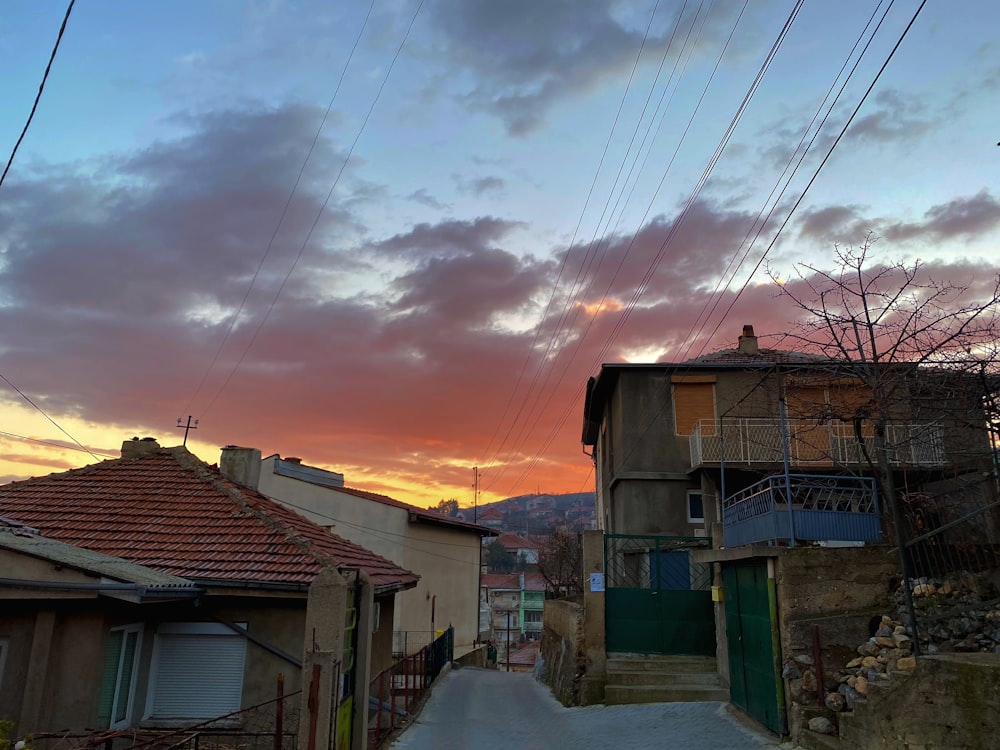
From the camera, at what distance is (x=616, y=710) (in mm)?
14039

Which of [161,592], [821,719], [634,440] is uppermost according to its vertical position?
[634,440]

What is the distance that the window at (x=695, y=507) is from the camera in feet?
73.8

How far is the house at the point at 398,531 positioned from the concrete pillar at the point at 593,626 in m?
16.2

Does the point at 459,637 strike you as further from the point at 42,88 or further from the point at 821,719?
the point at 42,88

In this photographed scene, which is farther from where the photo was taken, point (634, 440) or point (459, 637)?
point (459, 637)

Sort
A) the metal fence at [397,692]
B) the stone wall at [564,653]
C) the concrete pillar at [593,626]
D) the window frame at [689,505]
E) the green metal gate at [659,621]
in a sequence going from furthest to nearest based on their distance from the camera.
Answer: the window frame at [689,505] → the green metal gate at [659,621] → the stone wall at [564,653] → the concrete pillar at [593,626] → the metal fence at [397,692]

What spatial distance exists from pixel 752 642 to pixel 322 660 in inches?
278

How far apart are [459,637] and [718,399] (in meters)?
20.3

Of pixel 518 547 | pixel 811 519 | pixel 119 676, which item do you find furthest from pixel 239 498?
pixel 518 547

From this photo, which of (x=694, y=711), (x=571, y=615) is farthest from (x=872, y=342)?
(x=571, y=615)

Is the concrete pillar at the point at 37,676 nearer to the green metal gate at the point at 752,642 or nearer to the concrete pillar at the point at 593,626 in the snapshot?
the green metal gate at the point at 752,642

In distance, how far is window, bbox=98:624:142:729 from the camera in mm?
8859

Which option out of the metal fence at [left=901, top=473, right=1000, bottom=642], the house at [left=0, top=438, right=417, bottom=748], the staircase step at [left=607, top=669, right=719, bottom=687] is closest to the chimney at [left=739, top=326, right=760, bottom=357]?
the staircase step at [left=607, top=669, right=719, bottom=687]

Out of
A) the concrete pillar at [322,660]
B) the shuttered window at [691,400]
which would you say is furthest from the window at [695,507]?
the concrete pillar at [322,660]
